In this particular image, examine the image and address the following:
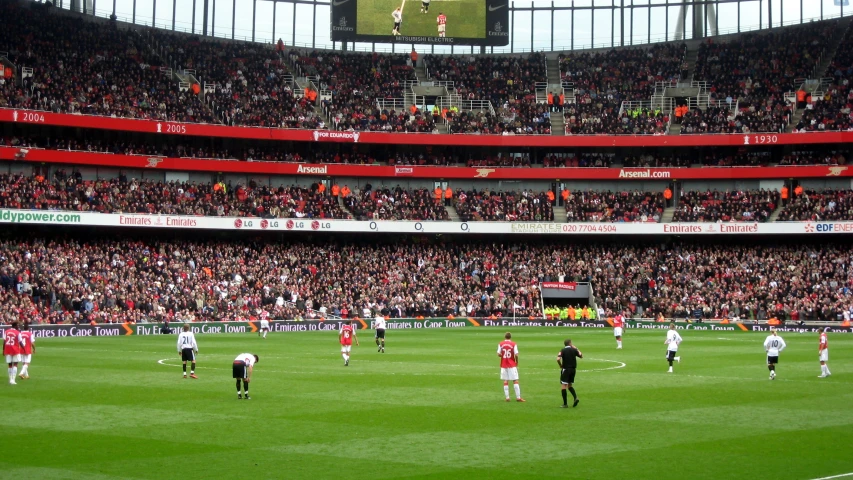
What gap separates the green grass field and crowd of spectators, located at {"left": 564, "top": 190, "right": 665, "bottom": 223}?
16.5m

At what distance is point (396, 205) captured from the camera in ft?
239

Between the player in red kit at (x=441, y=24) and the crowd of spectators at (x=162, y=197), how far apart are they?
16.4m

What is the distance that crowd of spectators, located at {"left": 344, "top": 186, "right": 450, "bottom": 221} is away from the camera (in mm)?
71750

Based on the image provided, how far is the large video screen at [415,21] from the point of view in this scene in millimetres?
78000

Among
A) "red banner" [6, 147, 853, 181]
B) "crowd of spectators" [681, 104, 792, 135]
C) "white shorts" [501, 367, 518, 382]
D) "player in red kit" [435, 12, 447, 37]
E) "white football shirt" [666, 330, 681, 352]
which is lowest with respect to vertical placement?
"white shorts" [501, 367, 518, 382]

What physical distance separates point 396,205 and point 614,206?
54.7 feet

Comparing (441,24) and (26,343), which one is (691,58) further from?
(26,343)

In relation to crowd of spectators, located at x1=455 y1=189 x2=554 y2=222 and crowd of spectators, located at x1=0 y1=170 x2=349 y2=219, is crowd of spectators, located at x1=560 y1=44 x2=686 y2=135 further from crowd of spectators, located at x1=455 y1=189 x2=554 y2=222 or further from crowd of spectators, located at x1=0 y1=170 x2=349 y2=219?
crowd of spectators, located at x1=0 y1=170 x2=349 y2=219

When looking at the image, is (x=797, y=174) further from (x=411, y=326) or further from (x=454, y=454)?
(x=454, y=454)

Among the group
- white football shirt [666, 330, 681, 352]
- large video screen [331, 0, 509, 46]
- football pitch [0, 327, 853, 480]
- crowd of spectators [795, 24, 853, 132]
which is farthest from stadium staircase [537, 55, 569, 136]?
white football shirt [666, 330, 681, 352]

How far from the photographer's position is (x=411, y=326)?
2514 inches

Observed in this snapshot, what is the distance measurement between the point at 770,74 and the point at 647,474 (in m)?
69.1

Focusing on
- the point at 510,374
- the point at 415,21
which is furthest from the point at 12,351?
the point at 415,21

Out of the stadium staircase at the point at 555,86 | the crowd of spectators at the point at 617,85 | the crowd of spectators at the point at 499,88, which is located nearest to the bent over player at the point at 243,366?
the crowd of spectators at the point at 499,88
